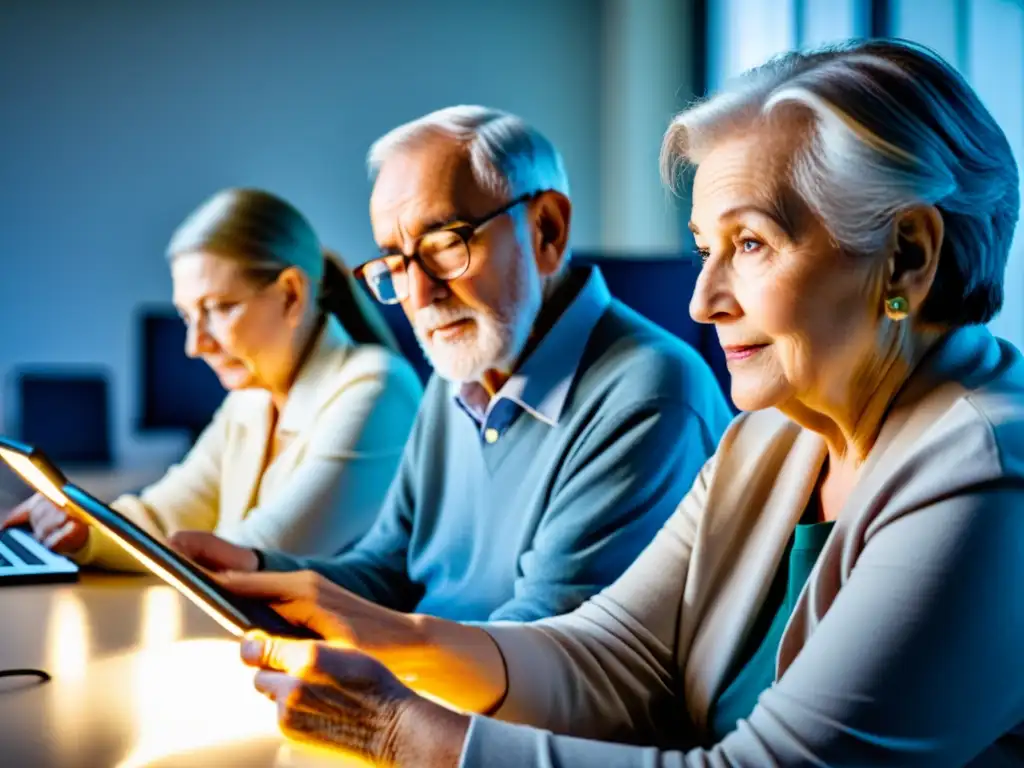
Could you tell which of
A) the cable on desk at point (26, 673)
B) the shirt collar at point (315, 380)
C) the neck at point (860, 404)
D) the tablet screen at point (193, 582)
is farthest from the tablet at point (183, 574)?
the shirt collar at point (315, 380)

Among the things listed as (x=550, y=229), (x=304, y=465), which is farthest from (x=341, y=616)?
(x=304, y=465)

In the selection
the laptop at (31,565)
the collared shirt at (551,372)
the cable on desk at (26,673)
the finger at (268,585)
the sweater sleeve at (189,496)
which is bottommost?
the sweater sleeve at (189,496)

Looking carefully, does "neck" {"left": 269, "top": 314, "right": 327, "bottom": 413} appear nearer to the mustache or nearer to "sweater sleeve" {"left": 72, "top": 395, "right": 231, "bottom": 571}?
"sweater sleeve" {"left": 72, "top": 395, "right": 231, "bottom": 571}

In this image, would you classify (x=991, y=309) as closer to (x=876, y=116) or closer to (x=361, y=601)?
(x=876, y=116)

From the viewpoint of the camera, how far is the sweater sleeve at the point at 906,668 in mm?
744

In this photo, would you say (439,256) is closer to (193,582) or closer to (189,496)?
(193,582)

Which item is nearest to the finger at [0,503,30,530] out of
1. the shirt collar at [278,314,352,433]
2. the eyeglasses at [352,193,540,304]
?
the shirt collar at [278,314,352,433]

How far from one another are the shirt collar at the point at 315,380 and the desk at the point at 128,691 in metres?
0.62

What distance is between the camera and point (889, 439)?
0.91 meters

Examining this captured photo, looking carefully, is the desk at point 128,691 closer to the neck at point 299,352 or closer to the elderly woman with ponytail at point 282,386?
the elderly woman with ponytail at point 282,386

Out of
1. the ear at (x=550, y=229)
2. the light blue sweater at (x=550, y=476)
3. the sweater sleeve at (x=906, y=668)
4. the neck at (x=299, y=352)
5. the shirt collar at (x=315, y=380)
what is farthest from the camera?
the neck at (x=299, y=352)

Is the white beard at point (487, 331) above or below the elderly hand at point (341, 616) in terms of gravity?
above

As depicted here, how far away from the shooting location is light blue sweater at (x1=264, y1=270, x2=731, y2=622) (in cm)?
139

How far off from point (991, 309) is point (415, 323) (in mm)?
935
